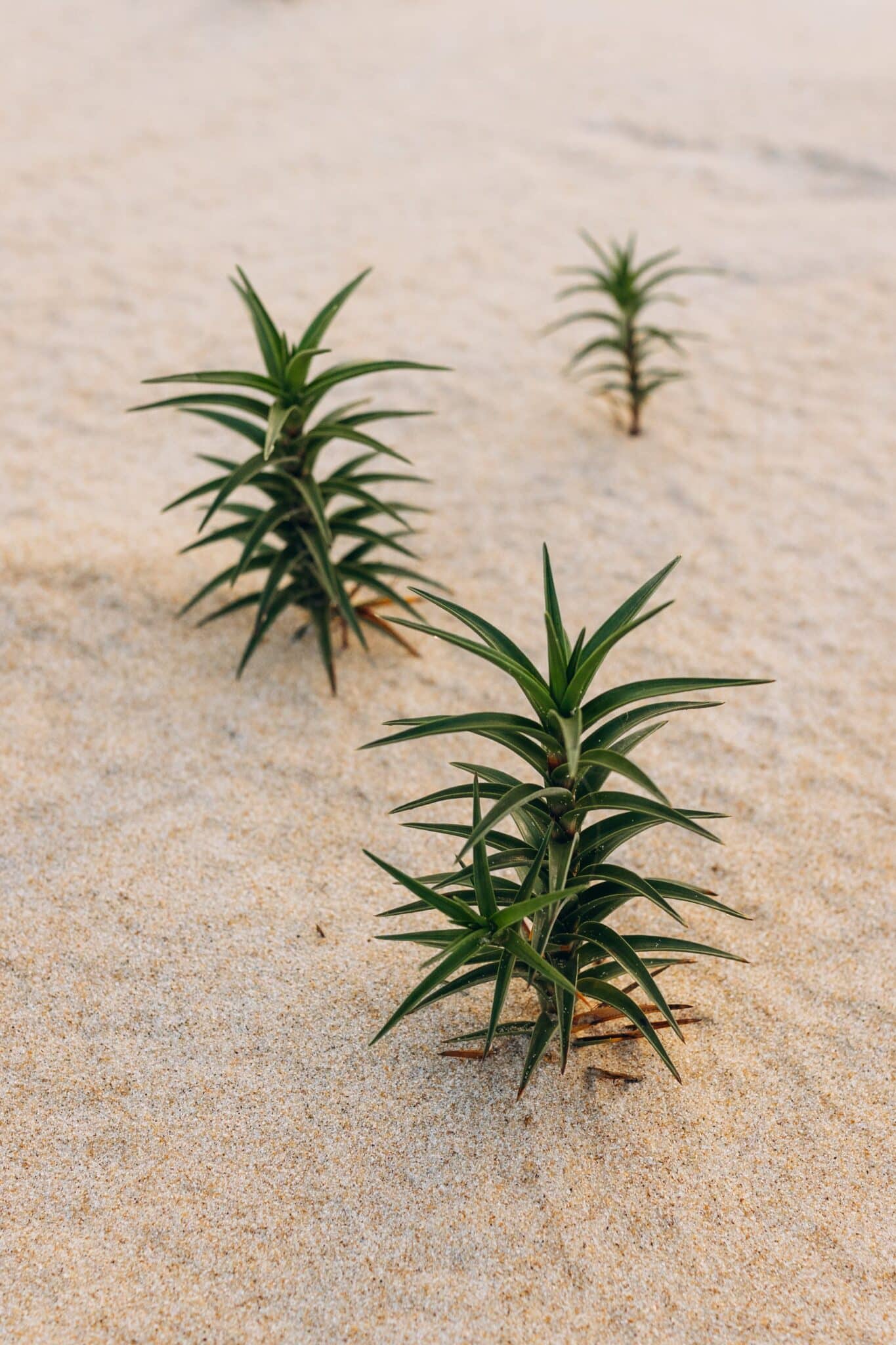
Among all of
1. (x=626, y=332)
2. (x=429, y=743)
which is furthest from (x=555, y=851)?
(x=626, y=332)

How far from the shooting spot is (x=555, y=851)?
1754 millimetres

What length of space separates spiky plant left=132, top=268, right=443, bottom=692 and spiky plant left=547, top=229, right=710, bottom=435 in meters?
1.20

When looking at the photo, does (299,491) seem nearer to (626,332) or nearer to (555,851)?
(555,851)

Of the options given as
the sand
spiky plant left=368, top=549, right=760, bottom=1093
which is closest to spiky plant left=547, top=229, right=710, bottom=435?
the sand

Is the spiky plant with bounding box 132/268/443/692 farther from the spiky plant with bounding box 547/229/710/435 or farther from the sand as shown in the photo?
the spiky plant with bounding box 547/229/710/435

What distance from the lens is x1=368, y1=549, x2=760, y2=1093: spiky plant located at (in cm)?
163

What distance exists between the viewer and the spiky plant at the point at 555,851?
1630mm

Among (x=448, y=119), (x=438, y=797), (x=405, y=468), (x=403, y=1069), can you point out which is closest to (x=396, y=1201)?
(x=403, y=1069)

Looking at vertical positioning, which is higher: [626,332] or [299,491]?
[626,332]

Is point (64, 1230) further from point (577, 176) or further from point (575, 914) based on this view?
point (577, 176)

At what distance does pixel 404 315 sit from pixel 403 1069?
3301 millimetres

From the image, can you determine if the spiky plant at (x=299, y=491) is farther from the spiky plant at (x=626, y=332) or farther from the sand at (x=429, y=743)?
the spiky plant at (x=626, y=332)

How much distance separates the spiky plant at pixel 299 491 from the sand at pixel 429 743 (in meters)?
0.21

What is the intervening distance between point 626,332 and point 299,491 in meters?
1.68
